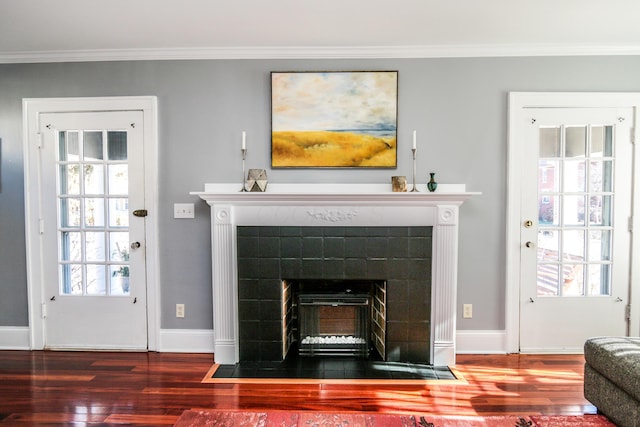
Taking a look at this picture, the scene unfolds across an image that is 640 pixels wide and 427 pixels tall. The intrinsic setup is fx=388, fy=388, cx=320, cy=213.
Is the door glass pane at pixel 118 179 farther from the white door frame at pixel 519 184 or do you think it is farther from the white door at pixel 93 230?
the white door frame at pixel 519 184

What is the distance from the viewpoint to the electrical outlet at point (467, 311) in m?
3.06

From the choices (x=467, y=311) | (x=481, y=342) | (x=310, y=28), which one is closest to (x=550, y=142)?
(x=467, y=311)

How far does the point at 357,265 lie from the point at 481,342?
1.20 metres

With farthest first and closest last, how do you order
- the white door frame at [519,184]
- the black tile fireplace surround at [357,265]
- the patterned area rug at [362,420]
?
1. the white door frame at [519,184]
2. the black tile fireplace surround at [357,265]
3. the patterned area rug at [362,420]

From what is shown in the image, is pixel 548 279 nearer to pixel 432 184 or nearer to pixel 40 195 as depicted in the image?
pixel 432 184

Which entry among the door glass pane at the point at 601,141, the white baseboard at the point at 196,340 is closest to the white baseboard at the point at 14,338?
the white baseboard at the point at 196,340

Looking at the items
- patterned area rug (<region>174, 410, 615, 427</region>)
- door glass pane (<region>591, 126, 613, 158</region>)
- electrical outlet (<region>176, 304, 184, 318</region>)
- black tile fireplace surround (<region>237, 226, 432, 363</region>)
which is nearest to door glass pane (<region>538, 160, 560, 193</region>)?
door glass pane (<region>591, 126, 613, 158</region>)

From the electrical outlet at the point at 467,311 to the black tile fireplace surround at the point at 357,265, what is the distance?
394 millimetres

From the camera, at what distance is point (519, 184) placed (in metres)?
2.99

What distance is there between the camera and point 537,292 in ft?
10.00

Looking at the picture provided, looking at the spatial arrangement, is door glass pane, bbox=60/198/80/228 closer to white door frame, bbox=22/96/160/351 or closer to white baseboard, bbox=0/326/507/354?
white door frame, bbox=22/96/160/351

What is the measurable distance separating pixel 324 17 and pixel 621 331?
323 centimetres

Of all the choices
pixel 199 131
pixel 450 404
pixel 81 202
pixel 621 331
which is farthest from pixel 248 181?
pixel 621 331

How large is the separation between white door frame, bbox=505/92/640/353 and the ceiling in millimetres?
339
